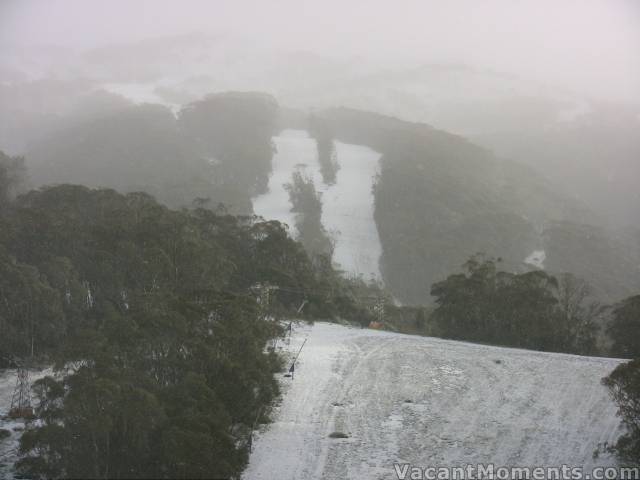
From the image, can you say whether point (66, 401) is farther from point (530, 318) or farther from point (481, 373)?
point (530, 318)

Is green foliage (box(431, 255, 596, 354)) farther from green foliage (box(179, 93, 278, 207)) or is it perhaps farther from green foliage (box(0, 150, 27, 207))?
green foliage (box(179, 93, 278, 207))

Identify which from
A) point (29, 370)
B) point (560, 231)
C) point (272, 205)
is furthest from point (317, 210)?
point (29, 370)

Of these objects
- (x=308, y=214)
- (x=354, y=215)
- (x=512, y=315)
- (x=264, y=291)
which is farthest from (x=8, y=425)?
(x=354, y=215)

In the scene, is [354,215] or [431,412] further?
[354,215]

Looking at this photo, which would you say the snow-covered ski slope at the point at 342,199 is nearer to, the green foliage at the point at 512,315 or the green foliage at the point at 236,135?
the green foliage at the point at 236,135

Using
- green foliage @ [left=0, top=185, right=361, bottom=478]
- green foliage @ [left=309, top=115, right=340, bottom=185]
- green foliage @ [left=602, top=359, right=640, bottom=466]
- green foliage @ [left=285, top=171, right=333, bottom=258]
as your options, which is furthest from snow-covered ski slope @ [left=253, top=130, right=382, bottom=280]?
green foliage @ [left=602, top=359, right=640, bottom=466]

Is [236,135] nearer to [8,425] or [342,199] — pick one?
[342,199]
